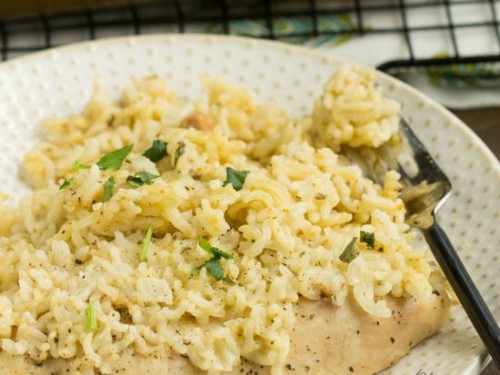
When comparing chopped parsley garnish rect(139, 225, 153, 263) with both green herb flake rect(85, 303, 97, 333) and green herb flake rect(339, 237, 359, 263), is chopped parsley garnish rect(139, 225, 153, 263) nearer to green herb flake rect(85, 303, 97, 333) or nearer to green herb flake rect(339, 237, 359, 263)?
green herb flake rect(85, 303, 97, 333)

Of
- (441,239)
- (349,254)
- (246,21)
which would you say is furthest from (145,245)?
(246,21)

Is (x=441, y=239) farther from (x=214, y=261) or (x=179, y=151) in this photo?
(x=179, y=151)

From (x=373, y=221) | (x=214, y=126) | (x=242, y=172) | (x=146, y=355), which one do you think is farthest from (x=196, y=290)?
(x=214, y=126)

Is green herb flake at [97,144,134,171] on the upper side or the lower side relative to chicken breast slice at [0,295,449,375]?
upper

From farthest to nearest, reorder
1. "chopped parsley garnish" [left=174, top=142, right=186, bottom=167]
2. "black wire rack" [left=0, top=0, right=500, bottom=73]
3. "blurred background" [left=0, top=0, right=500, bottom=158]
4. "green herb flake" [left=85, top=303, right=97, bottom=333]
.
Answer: "black wire rack" [left=0, top=0, right=500, bottom=73]
"blurred background" [left=0, top=0, right=500, bottom=158]
"chopped parsley garnish" [left=174, top=142, right=186, bottom=167]
"green herb flake" [left=85, top=303, right=97, bottom=333]

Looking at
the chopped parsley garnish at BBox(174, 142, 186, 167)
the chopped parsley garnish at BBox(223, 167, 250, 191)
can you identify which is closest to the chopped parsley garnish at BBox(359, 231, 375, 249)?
the chopped parsley garnish at BBox(223, 167, 250, 191)

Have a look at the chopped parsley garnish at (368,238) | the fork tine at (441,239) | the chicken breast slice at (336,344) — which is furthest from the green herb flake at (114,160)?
the fork tine at (441,239)
